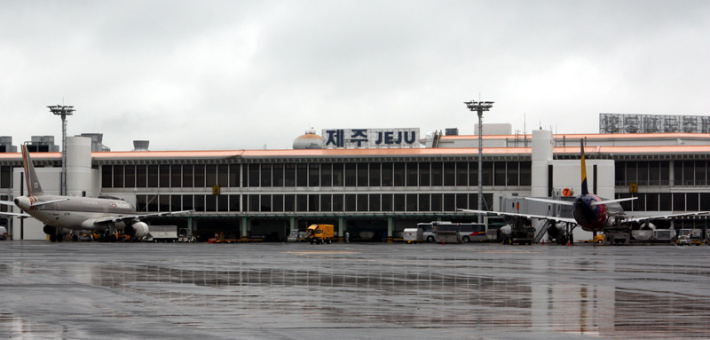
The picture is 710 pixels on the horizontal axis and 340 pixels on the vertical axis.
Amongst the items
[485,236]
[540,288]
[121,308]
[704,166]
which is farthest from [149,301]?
[704,166]

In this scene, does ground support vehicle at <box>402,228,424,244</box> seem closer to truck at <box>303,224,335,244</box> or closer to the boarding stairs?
truck at <box>303,224,335,244</box>

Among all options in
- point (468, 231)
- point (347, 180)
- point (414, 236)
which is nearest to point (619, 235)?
point (468, 231)

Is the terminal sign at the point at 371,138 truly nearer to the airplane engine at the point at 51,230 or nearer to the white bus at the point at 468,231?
the white bus at the point at 468,231

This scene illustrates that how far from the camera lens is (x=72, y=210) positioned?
298 ft

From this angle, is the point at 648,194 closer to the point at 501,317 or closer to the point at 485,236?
the point at 485,236

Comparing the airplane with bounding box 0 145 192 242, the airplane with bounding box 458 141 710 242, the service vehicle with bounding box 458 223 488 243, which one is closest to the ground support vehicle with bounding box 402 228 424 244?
the service vehicle with bounding box 458 223 488 243

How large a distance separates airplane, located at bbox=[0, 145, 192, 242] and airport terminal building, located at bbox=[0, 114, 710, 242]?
16493mm

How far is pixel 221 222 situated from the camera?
118500 millimetres

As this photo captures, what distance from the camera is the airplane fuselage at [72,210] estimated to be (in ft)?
286

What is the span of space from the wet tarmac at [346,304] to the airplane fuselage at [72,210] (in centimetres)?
5784

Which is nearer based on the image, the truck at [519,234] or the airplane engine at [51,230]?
the truck at [519,234]

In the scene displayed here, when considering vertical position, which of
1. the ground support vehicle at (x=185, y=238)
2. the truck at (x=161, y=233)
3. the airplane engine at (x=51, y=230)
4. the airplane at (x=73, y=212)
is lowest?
the ground support vehicle at (x=185, y=238)

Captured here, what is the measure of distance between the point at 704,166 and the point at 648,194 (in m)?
8.20

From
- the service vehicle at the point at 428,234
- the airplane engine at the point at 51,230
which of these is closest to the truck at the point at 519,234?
the service vehicle at the point at 428,234
